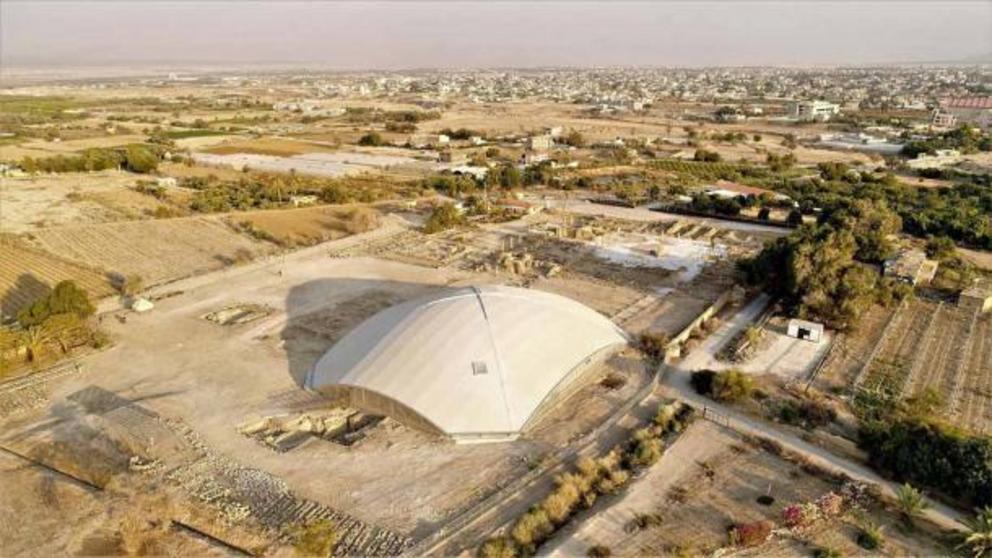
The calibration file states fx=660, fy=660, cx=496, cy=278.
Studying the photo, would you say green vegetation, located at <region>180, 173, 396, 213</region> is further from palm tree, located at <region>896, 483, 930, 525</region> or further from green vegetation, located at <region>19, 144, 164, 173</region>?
palm tree, located at <region>896, 483, 930, 525</region>

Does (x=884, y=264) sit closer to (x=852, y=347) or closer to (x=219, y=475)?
(x=852, y=347)

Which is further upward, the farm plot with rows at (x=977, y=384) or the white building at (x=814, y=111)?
the white building at (x=814, y=111)

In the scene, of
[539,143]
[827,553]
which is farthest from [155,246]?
[539,143]

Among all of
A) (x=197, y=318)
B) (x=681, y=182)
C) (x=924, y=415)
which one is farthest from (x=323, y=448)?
(x=681, y=182)

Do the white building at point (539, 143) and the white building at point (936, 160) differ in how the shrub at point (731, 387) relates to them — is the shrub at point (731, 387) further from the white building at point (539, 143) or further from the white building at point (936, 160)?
the white building at point (539, 143)

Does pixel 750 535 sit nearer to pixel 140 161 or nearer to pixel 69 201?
pixel 69 201

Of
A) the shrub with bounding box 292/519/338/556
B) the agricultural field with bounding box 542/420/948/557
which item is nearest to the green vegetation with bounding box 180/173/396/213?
the shrub with bounding box 292/519/338/556

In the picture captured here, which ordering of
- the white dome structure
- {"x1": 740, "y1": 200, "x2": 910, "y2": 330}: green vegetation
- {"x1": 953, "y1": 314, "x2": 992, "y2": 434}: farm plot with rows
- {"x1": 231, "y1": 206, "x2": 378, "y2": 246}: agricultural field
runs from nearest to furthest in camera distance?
1. the white dome structure
2. {"x1": 953, "y1": 314, "x2": 992, "y2": 434}: farm plot with rows
3. {"x1": 740, "y1": 200, "x2": 910, "y2": 330}: green vegetation
4. {"x1": 231, "y1": 206, "x2": 378, "y2": 246}: agricultural field

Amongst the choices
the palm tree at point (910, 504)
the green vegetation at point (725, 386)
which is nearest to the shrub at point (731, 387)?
the green vegetation at point (725, 386)
